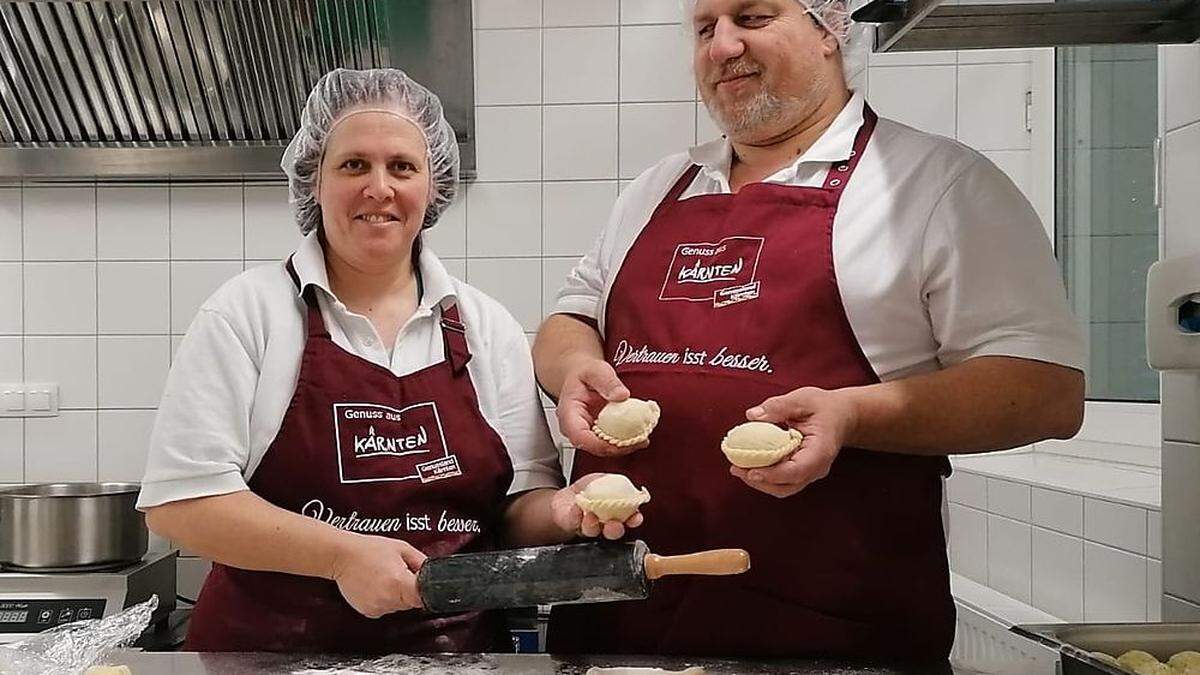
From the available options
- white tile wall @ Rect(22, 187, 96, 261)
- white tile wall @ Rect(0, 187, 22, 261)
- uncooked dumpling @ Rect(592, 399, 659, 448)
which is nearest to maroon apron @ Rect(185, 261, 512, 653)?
uncooked dumpling @ Rect(592, 399, 659, 448)

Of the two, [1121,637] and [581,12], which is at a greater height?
[581,12]

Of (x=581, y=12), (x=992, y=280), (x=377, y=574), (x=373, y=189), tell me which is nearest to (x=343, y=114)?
(x=373, y=189)

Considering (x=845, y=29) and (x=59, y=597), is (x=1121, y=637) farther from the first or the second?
(x=59, y=597)

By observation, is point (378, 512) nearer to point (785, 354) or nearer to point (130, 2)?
point (785, 354)

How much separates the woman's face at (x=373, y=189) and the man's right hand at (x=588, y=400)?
33 cm

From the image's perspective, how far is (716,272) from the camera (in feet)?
4.62

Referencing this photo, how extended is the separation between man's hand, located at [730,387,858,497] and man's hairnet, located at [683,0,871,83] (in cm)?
54

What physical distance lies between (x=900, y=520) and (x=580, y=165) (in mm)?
1589

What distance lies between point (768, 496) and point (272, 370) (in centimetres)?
64

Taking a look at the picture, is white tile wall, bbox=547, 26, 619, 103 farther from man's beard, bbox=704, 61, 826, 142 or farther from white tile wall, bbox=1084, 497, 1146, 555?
white tile wall, bbox=1084, 497, 1146, 555

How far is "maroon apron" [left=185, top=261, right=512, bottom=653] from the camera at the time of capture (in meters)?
1.39

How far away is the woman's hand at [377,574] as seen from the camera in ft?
4.08

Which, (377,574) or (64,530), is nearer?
(377,574)

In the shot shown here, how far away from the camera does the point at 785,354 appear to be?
1323 millimetres
